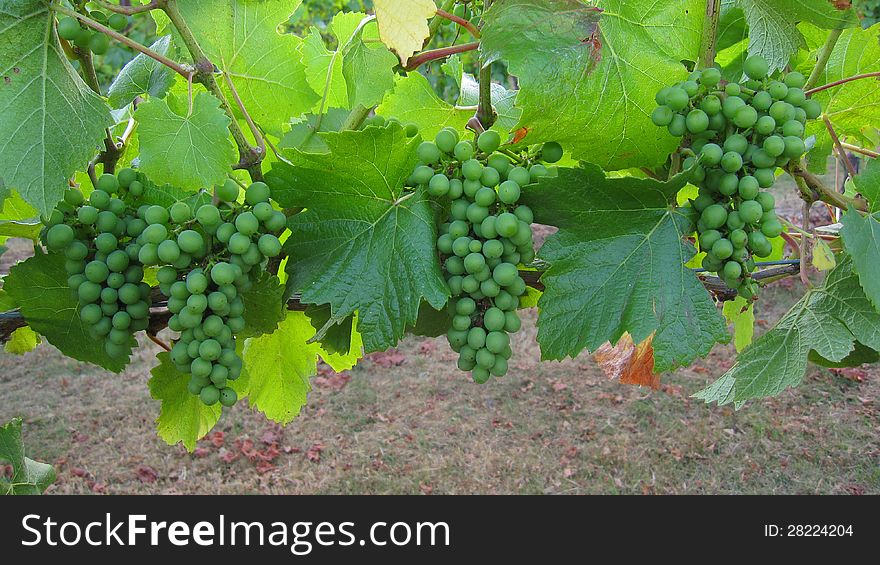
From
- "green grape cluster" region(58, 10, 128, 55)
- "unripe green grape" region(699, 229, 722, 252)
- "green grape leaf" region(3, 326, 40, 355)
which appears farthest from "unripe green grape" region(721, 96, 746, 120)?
"green grape leaf" region(3, 326, 40, 355)

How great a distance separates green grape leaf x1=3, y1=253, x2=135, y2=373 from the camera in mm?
883

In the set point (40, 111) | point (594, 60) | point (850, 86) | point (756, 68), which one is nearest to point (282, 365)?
point (40, 111)

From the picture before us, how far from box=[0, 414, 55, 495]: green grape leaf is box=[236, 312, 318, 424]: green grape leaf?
363 millimetres

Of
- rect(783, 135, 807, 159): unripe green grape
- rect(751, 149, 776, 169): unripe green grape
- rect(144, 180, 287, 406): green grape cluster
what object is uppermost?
rect(783, 135, 807, 159): unripe green grape

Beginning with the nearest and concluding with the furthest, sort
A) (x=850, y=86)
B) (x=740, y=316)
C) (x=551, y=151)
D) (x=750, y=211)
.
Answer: (x=750, y=211), (x=551, y=151), (x=850, y=86), (x=740, y=316)

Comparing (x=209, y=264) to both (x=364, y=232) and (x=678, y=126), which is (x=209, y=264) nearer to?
(x=364, y=232)

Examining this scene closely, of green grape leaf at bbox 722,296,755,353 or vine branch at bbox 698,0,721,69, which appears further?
green grape leaf at bbox 722,296,755,353

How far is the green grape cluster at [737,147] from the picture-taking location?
709mm

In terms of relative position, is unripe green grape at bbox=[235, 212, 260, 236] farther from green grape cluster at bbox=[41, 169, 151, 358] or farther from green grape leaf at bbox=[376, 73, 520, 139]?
green grape leaf at bbox=[376, 73, 520, 139]

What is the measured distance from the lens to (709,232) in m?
0.73

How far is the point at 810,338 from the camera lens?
90 centimetres

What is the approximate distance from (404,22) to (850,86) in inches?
30.1

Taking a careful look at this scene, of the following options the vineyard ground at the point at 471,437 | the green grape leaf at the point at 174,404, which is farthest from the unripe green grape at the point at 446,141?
the vineyard ground at the point at 471,437
